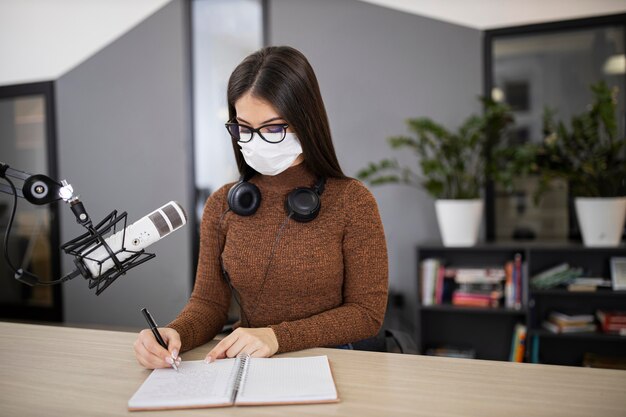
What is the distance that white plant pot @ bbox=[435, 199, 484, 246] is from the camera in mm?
3006

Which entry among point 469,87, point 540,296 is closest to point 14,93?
point 469,87

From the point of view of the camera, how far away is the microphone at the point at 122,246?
3.19ft

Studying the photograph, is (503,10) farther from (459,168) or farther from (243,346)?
(243,346)

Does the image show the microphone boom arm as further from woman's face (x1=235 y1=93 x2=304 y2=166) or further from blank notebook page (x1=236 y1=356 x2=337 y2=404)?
woman's face (x1=235 y1=93 x2=304 y2=166)

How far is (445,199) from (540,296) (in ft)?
2.75

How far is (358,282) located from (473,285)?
Answer: 6.51 ft

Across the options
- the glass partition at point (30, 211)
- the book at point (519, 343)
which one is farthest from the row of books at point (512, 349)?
the glass partition at point (30, 211)

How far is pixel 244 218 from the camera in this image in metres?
1.45

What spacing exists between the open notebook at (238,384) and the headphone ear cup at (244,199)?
0.45 m

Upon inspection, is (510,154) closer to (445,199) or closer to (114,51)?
(445,199)

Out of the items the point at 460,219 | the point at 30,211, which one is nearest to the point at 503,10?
the point at 460,219

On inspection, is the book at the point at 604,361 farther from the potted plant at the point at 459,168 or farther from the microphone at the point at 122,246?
the microphone at the point at 122,246

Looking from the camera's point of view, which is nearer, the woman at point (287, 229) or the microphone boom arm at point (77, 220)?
the microphone boom arm at point (77, 220)

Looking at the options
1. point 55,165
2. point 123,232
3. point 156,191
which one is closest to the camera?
point 123,232
